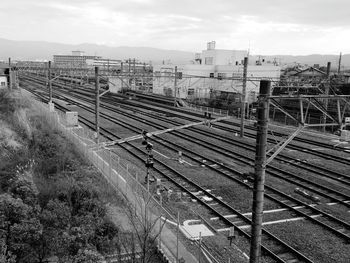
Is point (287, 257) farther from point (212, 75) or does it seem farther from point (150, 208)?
point (212, 75)

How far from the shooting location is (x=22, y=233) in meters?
10.4

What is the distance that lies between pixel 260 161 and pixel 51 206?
749 cm

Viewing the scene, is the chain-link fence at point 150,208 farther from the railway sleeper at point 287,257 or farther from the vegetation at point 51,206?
the railway sleeper at point 287,257

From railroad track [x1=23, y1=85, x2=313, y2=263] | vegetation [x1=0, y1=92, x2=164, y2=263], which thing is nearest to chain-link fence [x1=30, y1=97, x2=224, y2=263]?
vegetation [x1=0, y1=92, x2=164, y2=263]

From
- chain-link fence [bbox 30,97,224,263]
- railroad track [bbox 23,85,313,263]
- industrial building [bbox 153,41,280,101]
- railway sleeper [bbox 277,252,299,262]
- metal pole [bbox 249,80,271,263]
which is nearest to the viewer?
metal pole [bbox 249,80,271,263]

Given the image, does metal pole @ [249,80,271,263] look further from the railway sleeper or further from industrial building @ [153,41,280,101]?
industrial building @ [153,41,280,101]

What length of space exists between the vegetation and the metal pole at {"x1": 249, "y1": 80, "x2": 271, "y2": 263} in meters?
3.43

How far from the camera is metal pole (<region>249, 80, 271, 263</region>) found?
8258mm

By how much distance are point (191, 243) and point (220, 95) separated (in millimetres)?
52415

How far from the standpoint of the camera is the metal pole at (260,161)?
8.26 meters

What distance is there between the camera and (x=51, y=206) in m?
12.5

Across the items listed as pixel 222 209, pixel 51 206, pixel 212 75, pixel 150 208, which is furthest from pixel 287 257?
pixel 212 75

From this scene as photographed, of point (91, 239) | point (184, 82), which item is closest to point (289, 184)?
point (91, 239)

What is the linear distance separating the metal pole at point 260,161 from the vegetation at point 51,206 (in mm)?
3433
